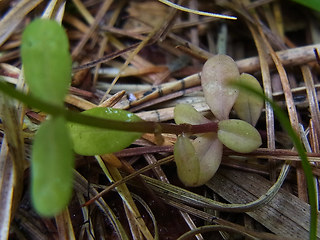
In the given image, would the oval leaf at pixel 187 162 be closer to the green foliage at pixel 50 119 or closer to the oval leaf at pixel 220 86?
the oval leaf at pixel 220 86

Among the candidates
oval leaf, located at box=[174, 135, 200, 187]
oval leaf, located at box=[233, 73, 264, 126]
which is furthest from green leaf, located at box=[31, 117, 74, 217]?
oval leaf, located at box=[233, 73, 264, 126]

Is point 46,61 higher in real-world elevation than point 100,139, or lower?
higher

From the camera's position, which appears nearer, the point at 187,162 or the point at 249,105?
the point at 187,162

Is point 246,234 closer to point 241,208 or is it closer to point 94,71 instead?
point 241,208

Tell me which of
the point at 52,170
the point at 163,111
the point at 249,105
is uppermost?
the point at 249,105

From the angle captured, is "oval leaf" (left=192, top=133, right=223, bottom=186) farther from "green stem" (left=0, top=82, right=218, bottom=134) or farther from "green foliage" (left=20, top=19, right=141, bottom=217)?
"green foliage" (left=20, top=19, right=141, bottom=217)

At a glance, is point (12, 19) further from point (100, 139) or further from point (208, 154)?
point (208, 154)

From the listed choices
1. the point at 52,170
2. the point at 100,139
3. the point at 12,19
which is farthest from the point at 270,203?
the point at 12,19
